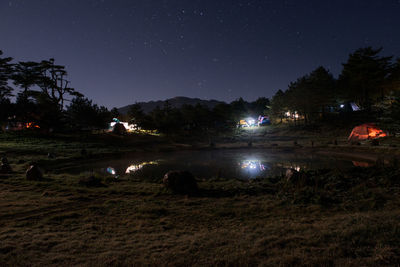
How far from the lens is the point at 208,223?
5.86 meters

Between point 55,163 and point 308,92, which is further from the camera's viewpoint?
point 308,92

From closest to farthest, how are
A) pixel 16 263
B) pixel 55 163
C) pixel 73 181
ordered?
pixel 16 263, pixel 73 181, pixel 55 163

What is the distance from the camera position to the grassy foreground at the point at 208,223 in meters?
3.81

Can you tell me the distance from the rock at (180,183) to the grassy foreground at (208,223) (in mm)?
442

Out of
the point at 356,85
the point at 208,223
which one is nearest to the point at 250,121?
the point at 356,85

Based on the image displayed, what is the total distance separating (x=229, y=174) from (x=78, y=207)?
8.80 metres

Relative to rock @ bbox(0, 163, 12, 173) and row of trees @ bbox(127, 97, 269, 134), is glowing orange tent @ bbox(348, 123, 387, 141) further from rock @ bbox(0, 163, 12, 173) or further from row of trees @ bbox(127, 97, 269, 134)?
rock @ bbox(0, 163, 12, 173)

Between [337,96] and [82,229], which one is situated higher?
[337,96]

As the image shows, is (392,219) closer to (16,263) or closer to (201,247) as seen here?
(201,247)

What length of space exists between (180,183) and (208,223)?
344 cm

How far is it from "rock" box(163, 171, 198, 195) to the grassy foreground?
1.45 ft

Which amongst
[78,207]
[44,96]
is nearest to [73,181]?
[78,207]

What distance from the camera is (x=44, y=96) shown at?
42.1 metres

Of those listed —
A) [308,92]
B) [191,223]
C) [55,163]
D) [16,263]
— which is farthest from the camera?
[308,92]
